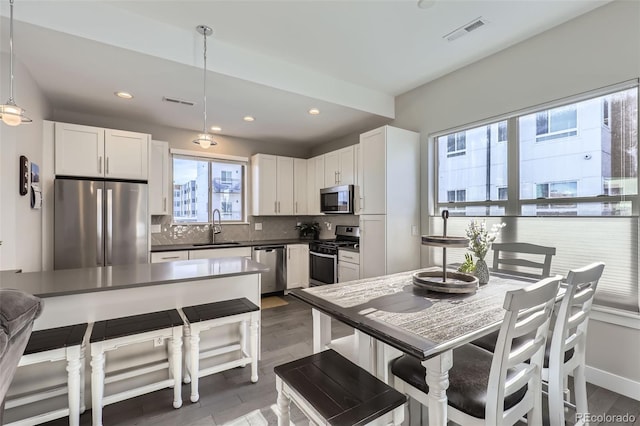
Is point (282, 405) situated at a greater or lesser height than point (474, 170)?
lesser

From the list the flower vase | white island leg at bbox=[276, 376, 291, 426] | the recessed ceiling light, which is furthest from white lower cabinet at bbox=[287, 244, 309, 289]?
white island leg at bbox=[276, 376, 291, 426]

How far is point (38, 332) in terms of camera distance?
66.2 inches

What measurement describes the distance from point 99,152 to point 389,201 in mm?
3558

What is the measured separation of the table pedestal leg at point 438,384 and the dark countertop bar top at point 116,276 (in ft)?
4.80

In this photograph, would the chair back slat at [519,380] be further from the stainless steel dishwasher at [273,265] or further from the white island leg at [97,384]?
the stainless steel dishwasher at [273,265]

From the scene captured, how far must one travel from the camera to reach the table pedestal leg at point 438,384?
43.8 inches

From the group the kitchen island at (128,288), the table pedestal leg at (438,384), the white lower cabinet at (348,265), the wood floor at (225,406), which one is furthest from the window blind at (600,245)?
the kitchen island at (128,288)

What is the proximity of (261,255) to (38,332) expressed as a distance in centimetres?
285

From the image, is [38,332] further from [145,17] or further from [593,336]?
[593,336]

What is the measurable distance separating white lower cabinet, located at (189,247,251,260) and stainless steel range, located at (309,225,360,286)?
1.06m

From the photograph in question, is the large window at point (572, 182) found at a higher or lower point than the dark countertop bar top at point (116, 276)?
higher

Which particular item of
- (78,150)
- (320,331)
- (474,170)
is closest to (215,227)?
(78,150)

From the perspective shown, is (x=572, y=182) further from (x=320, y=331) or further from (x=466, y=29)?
(x=320, y=331)

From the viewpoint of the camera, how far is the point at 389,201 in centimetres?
340
